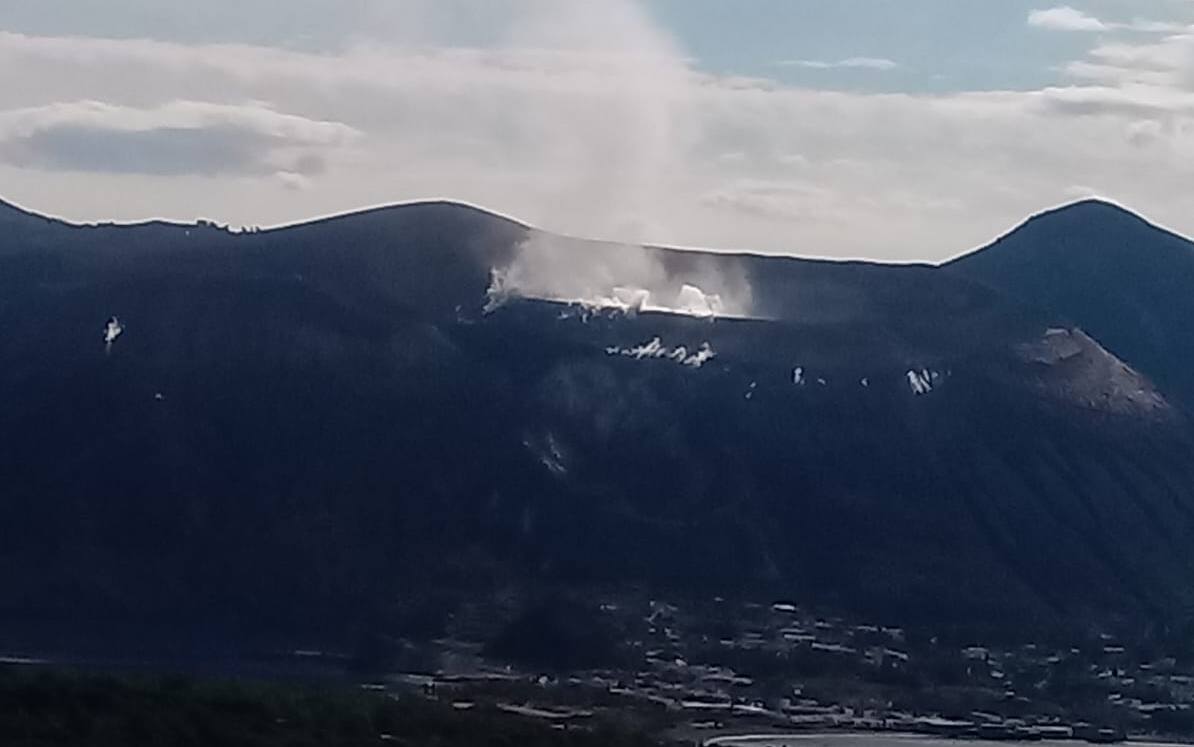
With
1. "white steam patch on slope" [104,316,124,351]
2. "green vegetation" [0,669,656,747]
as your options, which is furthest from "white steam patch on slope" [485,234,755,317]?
"green vegetation" [0,669,656,747]

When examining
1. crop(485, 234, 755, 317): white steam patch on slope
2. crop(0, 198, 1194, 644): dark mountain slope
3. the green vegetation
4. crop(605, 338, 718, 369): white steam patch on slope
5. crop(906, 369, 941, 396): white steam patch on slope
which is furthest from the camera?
crop(485, 234, 755, 317): white steam patch on slope

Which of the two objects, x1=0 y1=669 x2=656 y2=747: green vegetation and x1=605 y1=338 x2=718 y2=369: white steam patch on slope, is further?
x1=605 y1=338 x2=718 y2=369: white steam patch on slope

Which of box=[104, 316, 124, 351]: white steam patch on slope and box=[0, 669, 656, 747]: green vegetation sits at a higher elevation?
box=[104, 316, 124, 351]: white steam patch on slope

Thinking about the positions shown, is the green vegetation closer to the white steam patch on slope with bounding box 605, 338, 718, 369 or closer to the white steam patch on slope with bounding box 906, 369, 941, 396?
the white steam patch on slope with bounding box 605, 338, 718, 369

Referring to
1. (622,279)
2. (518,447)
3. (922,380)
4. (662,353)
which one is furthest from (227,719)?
(622,279)

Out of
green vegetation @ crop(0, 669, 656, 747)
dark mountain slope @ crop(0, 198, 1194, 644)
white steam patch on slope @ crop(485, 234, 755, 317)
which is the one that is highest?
white steam patch on slope @ crop(485, 234, 755, 317)

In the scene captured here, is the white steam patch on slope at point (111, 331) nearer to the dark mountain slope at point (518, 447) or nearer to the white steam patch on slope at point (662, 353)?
the dark mountain slope at point (518, 447)

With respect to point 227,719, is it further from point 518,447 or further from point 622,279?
point 622,279
